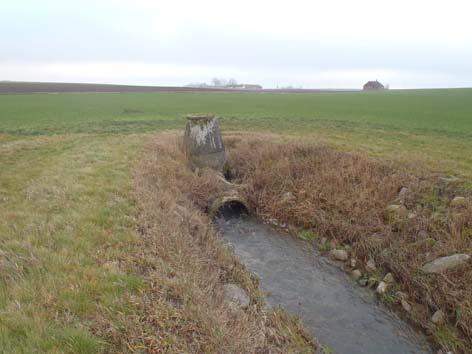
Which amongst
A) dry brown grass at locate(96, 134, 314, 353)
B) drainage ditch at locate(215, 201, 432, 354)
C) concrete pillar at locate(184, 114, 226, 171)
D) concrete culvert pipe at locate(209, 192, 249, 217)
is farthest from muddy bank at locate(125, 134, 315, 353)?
concrete pillar at locate(184, 114, 226, 171)

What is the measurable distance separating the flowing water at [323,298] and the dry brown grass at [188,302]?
590 mm

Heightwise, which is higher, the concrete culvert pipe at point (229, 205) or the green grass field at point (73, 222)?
the green grass field at point (73, 222)

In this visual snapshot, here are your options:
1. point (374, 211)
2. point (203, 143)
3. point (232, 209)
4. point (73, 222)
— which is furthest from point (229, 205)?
point (73, 222)

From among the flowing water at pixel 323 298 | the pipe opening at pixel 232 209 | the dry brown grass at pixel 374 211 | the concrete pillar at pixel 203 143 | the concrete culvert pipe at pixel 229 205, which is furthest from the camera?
the concrete pillar at pixel 203 143

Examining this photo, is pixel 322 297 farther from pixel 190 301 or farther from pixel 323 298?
pixel 190 301

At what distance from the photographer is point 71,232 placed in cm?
551

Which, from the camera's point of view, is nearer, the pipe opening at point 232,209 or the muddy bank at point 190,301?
the muddy bank at point 190,301

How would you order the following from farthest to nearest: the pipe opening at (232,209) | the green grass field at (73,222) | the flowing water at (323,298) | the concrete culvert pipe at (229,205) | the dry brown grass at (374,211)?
the pipe opening at (232,209)
the concrete culvert pipe at (229,205)
the dry brown grass at (374,211)
the flowing water at (323,298)
the green grass field at (73,222)

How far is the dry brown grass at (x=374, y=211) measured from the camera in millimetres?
5973

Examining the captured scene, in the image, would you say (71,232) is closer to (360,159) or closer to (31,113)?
(360,159)

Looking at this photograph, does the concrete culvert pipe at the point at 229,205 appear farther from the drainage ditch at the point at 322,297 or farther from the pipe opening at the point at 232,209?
the drainage ditch at the point at 322,297

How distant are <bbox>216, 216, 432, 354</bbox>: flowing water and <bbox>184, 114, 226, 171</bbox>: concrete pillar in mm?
4233

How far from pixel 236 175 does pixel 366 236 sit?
5.82 metres

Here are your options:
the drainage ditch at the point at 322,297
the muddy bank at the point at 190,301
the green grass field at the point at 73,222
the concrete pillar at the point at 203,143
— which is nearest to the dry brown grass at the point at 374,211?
the drainage ditch at the point at 322,297
